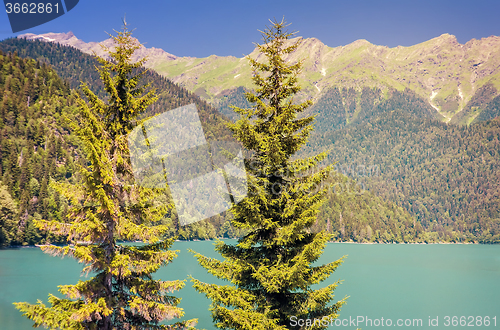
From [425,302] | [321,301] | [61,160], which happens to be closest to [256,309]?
[321,301]

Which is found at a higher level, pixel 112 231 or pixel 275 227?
pixel 112 231

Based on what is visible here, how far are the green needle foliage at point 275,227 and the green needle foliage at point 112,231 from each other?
1.65 metres

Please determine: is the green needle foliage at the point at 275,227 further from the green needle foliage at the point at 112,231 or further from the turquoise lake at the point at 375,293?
the turquoise lake at the point at 375,293

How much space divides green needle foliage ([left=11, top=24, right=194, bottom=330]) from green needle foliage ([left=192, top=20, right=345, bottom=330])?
165 cm

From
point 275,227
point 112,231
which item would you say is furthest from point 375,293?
point 112,231

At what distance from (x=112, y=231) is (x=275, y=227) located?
468 cm

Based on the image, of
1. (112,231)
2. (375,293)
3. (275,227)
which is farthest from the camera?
(375,293)

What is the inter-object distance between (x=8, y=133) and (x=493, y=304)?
154 m

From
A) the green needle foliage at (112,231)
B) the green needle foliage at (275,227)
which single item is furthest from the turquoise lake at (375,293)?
the green needle foliage at (112,231)

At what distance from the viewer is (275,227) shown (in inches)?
437

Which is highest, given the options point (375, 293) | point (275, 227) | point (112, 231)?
point (112, 231)

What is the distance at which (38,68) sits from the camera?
541 ft

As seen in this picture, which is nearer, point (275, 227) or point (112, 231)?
point (112, 231)

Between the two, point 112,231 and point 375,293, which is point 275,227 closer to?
point 112,231
